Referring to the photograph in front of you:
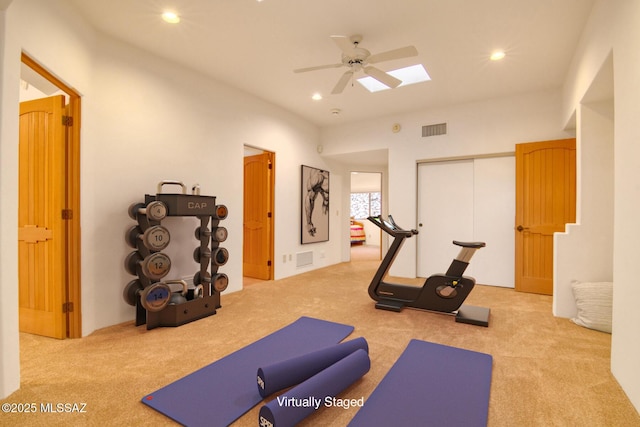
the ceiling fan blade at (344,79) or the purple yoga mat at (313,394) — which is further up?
the ceiling fan blade at (344,79)

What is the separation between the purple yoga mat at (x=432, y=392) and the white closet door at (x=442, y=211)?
314 cm

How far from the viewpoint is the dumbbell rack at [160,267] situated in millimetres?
2980

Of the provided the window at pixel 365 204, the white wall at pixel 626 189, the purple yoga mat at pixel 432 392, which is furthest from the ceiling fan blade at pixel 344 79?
the window at pixel 365 204

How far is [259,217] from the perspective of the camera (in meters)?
5.49

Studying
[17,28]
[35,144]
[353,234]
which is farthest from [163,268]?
[353,234]

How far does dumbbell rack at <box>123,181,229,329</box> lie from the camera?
2.98 m

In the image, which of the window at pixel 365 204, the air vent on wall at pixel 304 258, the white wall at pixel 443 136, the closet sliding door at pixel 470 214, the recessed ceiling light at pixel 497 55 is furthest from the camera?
the window at pixel 365 204

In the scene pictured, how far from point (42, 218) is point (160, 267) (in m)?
1.13

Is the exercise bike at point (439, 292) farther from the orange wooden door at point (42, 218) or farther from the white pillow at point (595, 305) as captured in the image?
the orange wooden door at point (42, 218)

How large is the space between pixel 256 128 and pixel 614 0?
13.8 ft

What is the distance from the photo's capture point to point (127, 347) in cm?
264

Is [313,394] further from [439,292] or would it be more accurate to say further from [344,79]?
[344,79]

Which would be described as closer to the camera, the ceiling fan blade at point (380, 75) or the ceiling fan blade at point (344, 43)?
the ceiling fan blade at point (344, 43)

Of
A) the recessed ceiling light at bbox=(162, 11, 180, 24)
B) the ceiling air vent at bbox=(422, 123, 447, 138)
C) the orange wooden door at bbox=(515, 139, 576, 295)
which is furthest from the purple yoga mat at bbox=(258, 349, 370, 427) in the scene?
the ceiling air vent at bbox=(422, 123, 447, 138)
